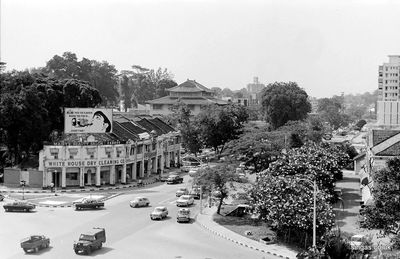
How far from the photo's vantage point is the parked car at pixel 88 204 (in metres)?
54.4

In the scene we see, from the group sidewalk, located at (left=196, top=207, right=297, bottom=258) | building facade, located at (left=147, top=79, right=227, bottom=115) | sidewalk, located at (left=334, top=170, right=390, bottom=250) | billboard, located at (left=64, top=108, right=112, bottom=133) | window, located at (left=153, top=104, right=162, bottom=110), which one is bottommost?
sidewalk, located at (left=196, top=207, right=297, bottom=258)

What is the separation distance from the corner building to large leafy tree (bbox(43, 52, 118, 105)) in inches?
2438

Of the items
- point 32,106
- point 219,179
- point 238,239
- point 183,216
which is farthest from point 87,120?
point 238,239

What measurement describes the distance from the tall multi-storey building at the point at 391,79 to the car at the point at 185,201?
11221cm

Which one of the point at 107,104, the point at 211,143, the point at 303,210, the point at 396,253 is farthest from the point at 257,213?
the point at 107,104

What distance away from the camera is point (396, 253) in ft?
123

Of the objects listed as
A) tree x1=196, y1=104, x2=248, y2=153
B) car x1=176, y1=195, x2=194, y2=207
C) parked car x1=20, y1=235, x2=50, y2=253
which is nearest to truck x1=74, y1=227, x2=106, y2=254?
parked car x1=20, y1=235, x2=50, y2=253

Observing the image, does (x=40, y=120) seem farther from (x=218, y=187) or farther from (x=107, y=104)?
(x=107, y=104)

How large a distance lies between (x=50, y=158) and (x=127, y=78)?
119929mm

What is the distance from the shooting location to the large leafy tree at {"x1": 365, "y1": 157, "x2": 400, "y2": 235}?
3856 cm

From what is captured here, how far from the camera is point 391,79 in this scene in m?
158

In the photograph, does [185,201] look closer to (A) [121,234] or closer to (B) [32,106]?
(A) [121,234]

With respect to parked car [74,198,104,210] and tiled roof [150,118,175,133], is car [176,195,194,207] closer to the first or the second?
parked car [74,198,104,210]

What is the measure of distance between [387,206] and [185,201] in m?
23.7
